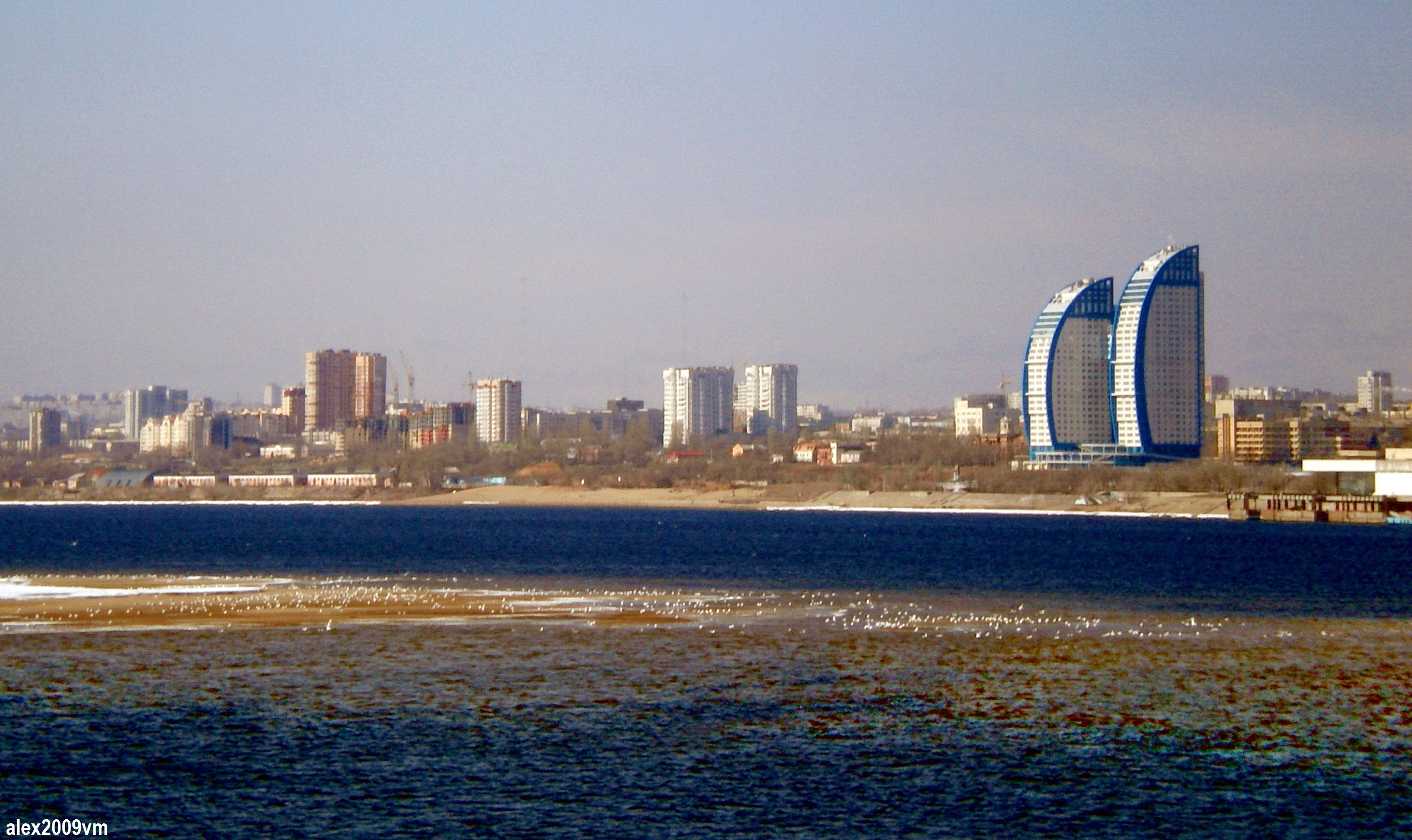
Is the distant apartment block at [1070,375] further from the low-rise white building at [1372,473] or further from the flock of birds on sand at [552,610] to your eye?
the flock of birds on sand at [552,610]

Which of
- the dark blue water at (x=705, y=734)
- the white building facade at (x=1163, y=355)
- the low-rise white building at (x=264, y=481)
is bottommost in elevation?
the dark blue water at (x=705, y=734)

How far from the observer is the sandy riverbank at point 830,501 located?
5315 inches

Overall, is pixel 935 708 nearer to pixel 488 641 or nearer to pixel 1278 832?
pixel 1278 832

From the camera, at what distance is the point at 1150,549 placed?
78.6 metres

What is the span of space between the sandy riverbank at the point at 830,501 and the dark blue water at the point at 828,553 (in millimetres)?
10493

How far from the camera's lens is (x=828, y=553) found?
242 ft

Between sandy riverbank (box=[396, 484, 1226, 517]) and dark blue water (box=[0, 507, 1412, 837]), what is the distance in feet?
302

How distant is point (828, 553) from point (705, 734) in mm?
50494

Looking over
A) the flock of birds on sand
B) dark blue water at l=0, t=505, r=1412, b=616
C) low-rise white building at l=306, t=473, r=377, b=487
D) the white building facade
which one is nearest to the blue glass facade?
the white building facade

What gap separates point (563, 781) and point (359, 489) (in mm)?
170284

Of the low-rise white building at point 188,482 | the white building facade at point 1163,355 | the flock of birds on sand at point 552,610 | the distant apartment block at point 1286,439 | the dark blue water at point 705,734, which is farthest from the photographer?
the low-rise white building at point 188,482

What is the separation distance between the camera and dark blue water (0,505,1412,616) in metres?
52.6

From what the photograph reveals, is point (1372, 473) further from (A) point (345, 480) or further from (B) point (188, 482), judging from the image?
(B) point (188, 482)

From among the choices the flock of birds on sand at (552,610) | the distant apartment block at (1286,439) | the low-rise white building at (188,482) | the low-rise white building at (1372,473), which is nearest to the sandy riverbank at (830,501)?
the low-rise white building at (1372,473)
